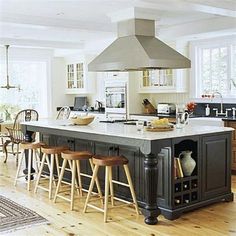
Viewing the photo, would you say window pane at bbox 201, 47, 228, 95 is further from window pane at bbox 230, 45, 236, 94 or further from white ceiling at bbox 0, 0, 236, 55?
white ceiling at bbox 0, 0, 236, 55

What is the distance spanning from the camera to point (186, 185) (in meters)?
4.36

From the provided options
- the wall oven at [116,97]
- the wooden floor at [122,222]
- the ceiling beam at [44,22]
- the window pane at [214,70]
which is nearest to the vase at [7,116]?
the wall oven at [116,97]

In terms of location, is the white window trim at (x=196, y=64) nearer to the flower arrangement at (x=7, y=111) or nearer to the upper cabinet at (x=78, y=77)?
the upper cabinet at (x=78, y=77)

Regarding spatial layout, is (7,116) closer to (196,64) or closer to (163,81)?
(163,81)

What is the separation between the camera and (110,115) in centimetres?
865

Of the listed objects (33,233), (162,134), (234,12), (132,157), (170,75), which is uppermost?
(234,12)

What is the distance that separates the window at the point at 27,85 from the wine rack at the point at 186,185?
6.22 m

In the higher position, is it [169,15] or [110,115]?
[169,15]

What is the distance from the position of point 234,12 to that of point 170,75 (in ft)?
8.62

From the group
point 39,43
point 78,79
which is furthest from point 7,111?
point 78,79

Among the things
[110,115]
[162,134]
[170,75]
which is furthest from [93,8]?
[110,115]

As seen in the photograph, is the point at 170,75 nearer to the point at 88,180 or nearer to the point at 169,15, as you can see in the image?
the point at 169,15

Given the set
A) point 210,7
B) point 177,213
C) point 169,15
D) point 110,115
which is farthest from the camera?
point 110,115

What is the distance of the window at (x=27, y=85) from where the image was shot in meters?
9.78
